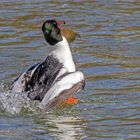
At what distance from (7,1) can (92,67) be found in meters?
4.66

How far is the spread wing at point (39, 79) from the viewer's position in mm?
12462

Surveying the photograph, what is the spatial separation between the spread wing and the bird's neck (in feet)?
0.22

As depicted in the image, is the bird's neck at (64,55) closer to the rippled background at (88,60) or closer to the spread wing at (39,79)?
the spread wing at (39,79)

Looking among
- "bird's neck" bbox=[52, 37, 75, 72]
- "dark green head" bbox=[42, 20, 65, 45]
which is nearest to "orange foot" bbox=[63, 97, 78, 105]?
"bird's neck" bbox=[52, 37, 75, 72]

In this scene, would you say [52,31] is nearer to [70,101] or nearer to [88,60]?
[70,101]

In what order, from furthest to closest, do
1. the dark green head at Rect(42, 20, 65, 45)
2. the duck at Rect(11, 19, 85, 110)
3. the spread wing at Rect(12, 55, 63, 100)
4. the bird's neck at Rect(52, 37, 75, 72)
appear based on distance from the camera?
the dark green head at Rect(42, 20, 65, 45) → the bird's neck at Rect(52, 37, 75, 72) → the spread wing at Rect(12, 55, 63, 100) → the duck at Rect(11, 19, 85, 110)

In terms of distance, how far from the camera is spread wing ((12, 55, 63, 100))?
12.5 metres

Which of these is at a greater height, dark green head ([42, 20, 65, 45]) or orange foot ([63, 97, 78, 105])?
dark green head ([42, 20, 65, 45])

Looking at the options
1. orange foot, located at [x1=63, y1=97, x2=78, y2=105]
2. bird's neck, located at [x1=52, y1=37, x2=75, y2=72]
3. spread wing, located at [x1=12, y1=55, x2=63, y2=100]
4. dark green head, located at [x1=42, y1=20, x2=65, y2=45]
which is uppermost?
dark green head, located at [x1=42, y1=20, x2=65, y2=45]

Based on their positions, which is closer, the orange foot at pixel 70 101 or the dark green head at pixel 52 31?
the orange foot at pixel 70 101

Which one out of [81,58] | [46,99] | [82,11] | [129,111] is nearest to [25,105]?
[46,99]

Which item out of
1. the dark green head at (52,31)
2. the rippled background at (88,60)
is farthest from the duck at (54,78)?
the rippled background at (88,60)

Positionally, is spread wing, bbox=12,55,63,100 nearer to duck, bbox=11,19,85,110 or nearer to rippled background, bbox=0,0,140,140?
duck, bbox=11,19,85,110

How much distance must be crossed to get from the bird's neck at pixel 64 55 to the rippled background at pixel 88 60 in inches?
20.0
